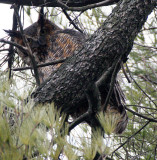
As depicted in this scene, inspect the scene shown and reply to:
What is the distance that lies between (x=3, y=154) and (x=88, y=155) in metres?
0.26

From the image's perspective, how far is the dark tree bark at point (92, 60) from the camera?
1610mm

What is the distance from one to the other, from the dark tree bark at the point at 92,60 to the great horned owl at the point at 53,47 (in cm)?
46

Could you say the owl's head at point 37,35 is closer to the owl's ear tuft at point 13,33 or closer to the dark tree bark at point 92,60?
the owl's ear tuft at point 13,33

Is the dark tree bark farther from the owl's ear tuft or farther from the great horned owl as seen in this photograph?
the owl's ear tuft

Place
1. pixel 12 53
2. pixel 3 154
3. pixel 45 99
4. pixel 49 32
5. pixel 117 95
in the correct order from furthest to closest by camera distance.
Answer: pixel 49 32 → pixel 12 53 → pixel 117 95 → pixel 45 99 → pixel 3 154

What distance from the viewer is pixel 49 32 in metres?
2.56

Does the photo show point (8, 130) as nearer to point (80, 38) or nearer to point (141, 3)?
point (141, 3)

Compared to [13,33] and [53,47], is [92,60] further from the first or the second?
[13,33]

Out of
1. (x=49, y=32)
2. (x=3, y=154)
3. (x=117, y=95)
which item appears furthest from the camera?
(x=49, y=32)

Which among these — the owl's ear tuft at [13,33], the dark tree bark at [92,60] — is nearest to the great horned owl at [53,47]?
the owl's ear tuft at [13,33]

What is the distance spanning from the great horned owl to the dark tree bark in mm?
463

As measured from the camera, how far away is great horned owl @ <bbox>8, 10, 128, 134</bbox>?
208cm

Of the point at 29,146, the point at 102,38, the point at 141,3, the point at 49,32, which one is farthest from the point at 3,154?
the point at 49,32

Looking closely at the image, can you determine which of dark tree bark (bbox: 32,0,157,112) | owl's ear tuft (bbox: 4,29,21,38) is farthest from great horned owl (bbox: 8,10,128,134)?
dark tree bark (bbox: 32,0,157,112)
